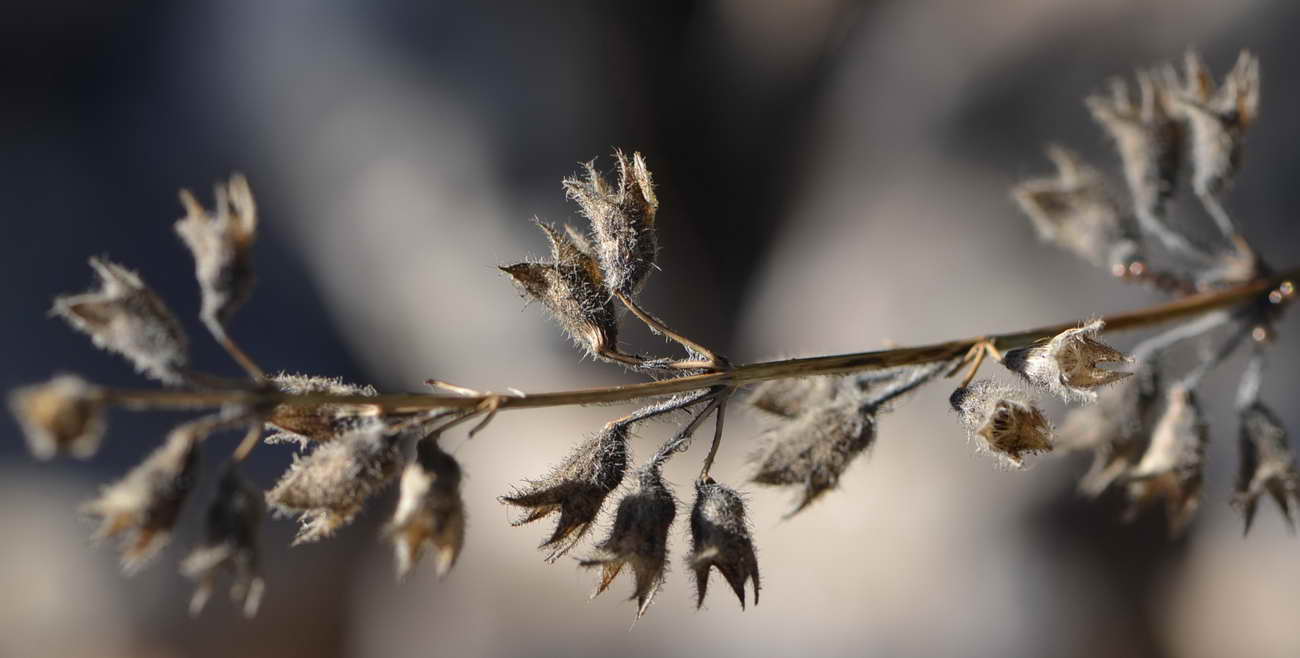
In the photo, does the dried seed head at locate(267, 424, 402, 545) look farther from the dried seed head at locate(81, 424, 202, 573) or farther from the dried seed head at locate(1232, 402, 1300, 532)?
the dried seed head at locate(1232, 402, 1300, 532)

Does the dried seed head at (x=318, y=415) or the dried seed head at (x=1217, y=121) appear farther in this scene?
the dried seed head at (x=1217, y=121)

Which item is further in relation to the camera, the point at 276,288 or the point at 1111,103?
the point at 276,288

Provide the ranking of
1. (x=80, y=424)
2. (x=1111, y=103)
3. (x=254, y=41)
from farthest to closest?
(x=254, y=41), (x=1111, y=103), (x=80, y=424)

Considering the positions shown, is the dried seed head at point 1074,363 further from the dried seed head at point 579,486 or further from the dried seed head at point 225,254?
the dried seed head at point 225,254

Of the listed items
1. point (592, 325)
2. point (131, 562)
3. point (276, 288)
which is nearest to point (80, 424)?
point (131, 562)

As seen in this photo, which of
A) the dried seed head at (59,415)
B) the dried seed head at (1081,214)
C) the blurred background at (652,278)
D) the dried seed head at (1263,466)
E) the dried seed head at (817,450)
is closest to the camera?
the dried seed head at (59,415)

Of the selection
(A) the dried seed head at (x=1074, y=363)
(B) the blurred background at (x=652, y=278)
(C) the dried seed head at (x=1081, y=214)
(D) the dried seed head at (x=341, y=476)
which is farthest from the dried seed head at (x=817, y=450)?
(B) the blurred background at (x=652, y=278)

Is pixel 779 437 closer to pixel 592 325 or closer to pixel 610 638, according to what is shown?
pixel 592 325
